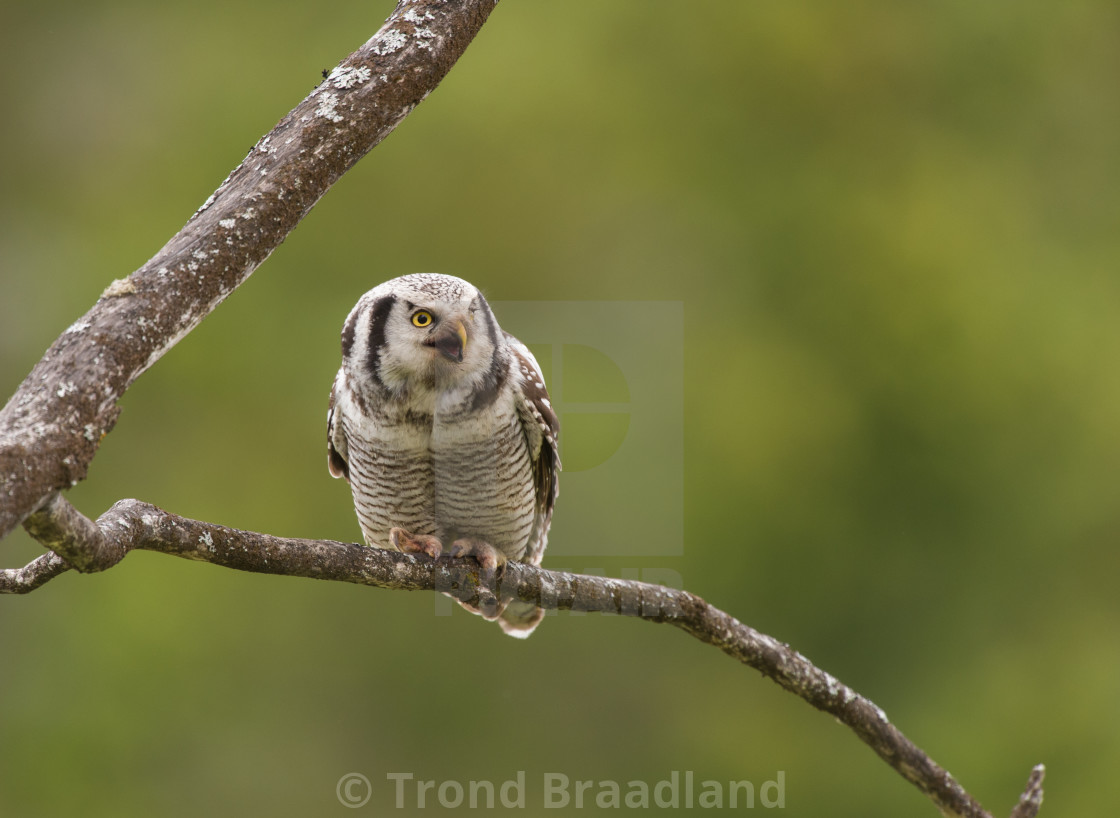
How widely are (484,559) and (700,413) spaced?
155 inches

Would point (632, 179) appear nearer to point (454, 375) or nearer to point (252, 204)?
point (454, 375)

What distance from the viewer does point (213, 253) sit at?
138cm

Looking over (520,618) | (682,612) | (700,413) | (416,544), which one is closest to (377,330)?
(416,544)

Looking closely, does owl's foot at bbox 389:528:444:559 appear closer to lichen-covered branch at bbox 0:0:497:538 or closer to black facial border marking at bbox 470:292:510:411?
black facial border marking at bbox 470:292:510:411

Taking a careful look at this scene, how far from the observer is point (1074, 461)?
20.8 feet

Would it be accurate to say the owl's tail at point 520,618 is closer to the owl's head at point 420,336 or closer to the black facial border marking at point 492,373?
the black facial border marking at point 492,373

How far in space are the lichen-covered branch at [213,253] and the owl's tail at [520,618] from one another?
2001 millimetres

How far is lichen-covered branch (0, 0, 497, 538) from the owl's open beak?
2.73ft

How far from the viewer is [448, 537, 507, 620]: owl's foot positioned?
2453 mm

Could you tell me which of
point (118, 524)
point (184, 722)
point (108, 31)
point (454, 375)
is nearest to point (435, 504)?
point (454, 375)

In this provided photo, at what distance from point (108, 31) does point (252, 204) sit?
24.5 feet

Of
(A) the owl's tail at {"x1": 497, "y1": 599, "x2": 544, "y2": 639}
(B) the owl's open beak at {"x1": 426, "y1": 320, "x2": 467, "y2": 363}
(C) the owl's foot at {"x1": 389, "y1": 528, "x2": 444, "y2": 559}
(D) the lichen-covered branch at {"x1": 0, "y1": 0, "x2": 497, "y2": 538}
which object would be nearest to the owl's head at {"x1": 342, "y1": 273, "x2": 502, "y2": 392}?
(B) the owl's open beak at {"x1": 426, "y1": 320, "x2": 467, "y2": 363}

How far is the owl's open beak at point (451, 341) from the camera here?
7.84 ft

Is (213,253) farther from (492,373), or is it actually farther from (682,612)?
(682,612)
